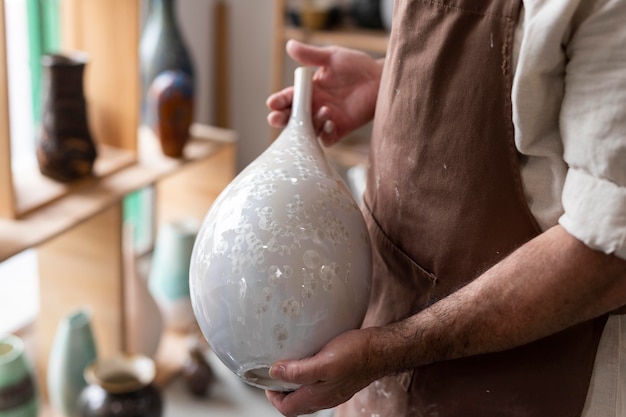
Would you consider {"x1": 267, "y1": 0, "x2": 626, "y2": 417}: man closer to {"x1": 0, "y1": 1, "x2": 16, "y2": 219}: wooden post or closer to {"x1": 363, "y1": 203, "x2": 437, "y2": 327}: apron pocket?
{"x1": 363, "y1": 203, "x2": 437, "y2": 327}: apron pocket

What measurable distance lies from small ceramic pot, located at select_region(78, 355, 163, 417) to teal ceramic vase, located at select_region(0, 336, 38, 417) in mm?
118

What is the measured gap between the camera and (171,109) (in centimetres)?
187

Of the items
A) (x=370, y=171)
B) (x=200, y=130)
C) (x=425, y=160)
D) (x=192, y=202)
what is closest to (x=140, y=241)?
(x=192, y=202)

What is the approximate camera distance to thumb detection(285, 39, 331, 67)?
3.45 feet

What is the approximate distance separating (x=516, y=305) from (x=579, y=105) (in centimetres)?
20

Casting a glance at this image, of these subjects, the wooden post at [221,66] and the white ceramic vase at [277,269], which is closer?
the white ceramic vase at [277,269]

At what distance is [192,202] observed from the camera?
218cm

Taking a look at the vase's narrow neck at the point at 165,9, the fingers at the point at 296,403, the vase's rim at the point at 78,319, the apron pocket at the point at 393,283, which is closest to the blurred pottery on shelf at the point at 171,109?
the vase's narrow neck at the point at 165,9

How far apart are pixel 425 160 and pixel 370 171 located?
0.50ft

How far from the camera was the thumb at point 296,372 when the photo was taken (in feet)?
2.49

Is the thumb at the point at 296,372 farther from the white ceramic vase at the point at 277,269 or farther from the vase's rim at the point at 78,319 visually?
the vase's rim at the point at 78,319

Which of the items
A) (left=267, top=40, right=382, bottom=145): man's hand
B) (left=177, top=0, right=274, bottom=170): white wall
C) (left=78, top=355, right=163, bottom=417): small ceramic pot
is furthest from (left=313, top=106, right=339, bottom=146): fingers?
(left=177, top=0, right=274, bottom=170): white wall

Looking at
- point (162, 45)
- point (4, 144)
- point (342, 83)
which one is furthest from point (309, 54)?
point (162, 45)

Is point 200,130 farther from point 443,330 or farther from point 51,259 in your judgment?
point 443,330
